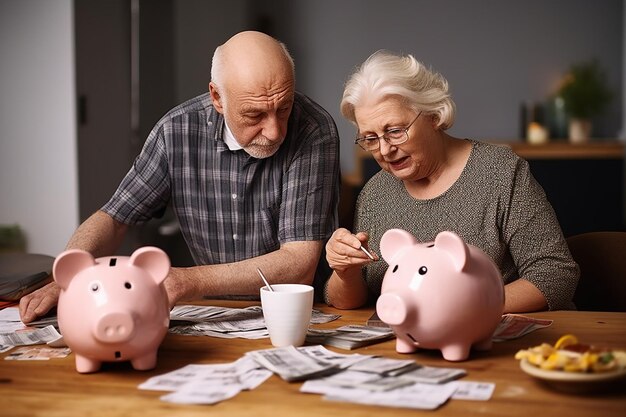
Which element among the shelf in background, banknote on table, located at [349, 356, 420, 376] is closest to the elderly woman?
banknote on table, located at [349, 356, 420, 376]

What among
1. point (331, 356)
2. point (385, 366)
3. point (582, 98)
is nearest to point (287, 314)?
point (331, 356)

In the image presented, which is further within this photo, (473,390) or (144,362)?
(144,362)

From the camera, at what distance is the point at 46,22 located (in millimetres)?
3621

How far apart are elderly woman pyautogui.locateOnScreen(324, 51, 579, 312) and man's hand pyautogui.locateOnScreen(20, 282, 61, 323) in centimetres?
60

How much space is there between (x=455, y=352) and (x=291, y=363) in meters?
0.27

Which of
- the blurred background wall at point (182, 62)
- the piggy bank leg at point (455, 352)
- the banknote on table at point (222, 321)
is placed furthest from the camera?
the blurred background wall at point (182, 62)

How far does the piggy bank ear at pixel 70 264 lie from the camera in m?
1.30

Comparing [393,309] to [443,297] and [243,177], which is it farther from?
[243,177]

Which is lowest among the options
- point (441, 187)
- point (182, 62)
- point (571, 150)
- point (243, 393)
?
point (243, 393)

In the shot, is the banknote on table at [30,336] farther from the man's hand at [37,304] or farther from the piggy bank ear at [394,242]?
the piggy bank ear at [394,242]

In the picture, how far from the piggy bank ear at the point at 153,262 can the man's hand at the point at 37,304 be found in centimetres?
52

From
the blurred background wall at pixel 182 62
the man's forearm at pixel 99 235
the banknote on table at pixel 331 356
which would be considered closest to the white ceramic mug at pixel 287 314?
the banknote on table at pixel 331 356

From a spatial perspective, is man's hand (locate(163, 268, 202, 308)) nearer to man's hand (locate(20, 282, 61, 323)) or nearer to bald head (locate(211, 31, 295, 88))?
man's hand (locate(20, 282, 61, 323))

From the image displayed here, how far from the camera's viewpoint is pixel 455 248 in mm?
1322
